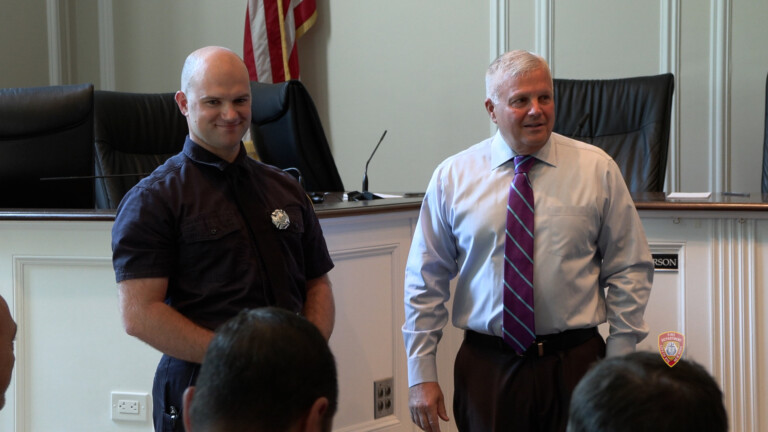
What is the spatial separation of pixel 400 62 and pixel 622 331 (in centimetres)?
361

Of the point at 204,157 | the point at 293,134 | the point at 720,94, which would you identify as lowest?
the point at 204,157

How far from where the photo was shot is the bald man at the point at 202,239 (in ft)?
5.20

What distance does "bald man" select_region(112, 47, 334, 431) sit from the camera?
1.59 m

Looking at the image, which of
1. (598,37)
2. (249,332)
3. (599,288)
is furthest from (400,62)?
(249,332)

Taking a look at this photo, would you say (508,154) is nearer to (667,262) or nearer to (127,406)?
(667,262)

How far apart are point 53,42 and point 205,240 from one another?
4.43m

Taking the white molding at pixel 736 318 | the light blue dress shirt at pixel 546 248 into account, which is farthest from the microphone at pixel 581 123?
the light blue dress shirt at pixel 546 248

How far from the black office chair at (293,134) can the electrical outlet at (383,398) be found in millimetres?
953

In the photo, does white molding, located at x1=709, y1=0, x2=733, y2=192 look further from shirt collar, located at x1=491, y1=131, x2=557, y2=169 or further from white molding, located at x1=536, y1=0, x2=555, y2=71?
shirt collar, located at x1=491, y1=131, x2=557, y2=169

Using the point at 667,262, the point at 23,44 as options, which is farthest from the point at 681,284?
the point at 23,44

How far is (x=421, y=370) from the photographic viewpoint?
1.95 meters

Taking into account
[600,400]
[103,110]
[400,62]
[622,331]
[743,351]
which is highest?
[400,62]

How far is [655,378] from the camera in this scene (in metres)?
0.75

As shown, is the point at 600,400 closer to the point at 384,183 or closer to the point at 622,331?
the point at 622,331
